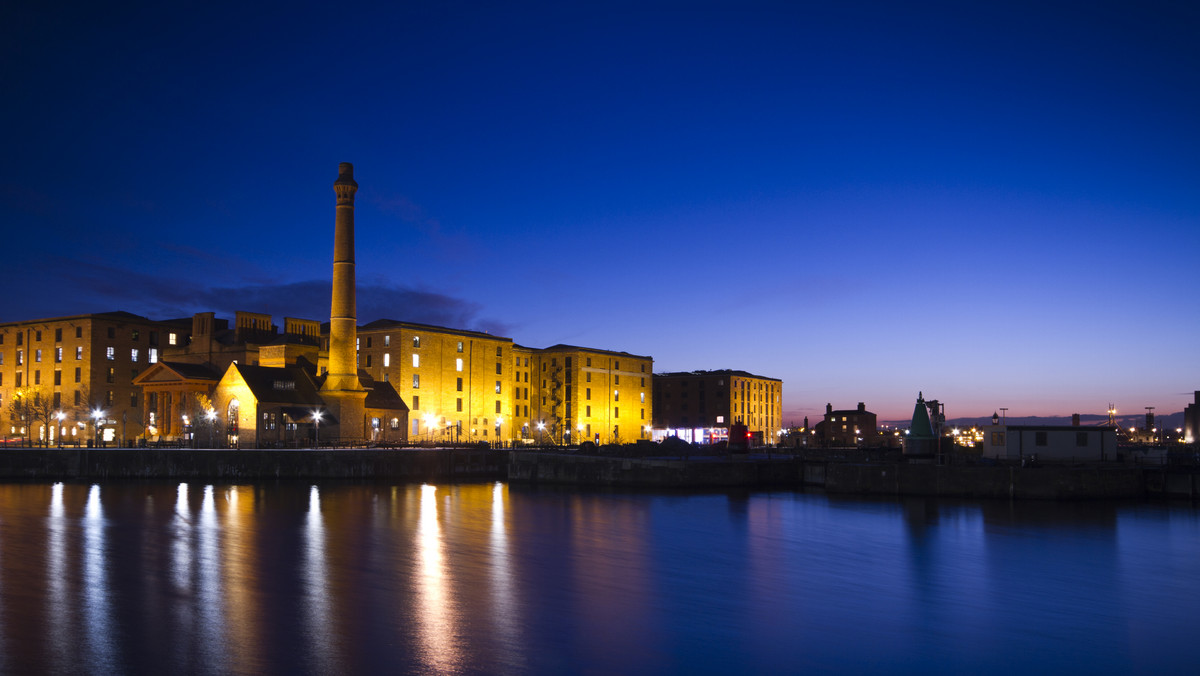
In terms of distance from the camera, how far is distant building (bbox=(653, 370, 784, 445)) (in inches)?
4995

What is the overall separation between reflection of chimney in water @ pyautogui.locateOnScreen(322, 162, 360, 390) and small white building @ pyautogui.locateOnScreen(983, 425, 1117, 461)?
47.0m

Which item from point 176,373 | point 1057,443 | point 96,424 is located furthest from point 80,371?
point 1057,443

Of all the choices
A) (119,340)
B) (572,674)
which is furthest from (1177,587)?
(119,340)

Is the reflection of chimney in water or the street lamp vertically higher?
the reflection of chimney in water

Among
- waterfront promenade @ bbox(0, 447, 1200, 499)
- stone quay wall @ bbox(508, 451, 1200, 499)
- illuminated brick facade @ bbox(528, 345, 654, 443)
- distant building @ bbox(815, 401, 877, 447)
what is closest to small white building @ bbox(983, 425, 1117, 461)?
waterfront promenade @ bbox(0, 447, 1200, 499)

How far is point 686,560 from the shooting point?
27.5m

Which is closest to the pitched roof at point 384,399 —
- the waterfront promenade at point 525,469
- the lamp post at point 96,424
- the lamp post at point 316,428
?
the lamp post at point 316,428

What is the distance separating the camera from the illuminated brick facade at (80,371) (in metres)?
78.3

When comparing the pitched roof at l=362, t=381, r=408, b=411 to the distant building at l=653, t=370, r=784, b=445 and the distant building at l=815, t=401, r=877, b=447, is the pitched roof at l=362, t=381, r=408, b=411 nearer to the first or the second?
the distant building at l=653, t=370, r=784, b=445

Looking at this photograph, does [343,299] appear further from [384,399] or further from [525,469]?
[525,469]

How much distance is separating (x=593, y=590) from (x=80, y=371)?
75.5 meters

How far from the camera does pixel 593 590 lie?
22469mm

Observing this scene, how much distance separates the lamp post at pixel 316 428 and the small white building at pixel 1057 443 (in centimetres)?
4533

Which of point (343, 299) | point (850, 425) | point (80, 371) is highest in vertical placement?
point (343, 299)
